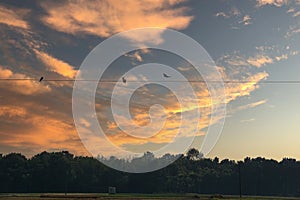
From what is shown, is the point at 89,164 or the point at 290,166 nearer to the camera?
the point at 290,166

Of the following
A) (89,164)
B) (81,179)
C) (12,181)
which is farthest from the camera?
(89,164)

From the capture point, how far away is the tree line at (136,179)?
161125 millimetres

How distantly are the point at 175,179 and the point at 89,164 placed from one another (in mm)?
39733

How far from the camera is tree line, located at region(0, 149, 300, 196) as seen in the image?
6344 inches

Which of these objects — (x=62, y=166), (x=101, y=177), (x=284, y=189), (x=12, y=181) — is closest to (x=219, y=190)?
(x=284, y=189)

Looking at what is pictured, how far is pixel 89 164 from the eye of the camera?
597ft

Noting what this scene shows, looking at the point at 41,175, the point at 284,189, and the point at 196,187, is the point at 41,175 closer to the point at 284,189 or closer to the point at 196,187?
the point at 196,187

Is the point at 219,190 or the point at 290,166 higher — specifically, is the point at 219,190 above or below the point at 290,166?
below

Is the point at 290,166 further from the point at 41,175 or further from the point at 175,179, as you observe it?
the point at 41,175

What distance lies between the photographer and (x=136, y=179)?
16688 cm

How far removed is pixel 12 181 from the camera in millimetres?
159125

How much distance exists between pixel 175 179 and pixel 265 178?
3774cm

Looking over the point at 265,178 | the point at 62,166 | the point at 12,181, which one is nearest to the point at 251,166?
the point at 265,178

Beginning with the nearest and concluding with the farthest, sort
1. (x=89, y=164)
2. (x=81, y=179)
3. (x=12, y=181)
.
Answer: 1. (x=12, y=181)
2. (x=81, y=179)
3. (x=89, y=164)
